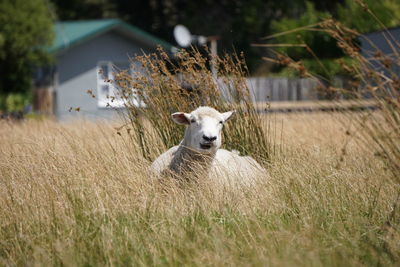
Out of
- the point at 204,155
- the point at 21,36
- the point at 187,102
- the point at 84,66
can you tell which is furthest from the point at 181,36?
the point at 204,155

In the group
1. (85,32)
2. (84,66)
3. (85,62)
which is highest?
(85,32)

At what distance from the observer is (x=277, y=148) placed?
6945 millimetres

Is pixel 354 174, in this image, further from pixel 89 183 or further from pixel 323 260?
pixel 89 183

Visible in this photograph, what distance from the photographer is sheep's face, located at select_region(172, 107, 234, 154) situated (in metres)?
5.43

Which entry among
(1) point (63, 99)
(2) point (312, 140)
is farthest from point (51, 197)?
(1) point (63, 99)

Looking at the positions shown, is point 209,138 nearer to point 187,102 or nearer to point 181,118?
point 181,118

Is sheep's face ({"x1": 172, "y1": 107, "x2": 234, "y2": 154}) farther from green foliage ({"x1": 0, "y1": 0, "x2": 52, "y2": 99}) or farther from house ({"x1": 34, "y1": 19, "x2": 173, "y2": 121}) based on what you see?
house ({"x1": 34, "y1": 19, "x2": 173, "y2": 121})

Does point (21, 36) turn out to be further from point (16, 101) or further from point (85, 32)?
point (85, 32)

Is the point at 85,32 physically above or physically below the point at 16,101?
above

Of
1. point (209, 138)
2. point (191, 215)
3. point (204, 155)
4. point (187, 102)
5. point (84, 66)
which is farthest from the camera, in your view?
point (84, 66)

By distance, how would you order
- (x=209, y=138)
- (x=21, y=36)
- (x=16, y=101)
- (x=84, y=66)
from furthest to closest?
(x=84, y=66)
(x=16, y=101)
(x=21, y=36)
(x=209, y=138)

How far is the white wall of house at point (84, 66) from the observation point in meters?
25.2

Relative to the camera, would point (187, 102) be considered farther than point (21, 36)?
No

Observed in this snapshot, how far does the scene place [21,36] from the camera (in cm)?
2289
